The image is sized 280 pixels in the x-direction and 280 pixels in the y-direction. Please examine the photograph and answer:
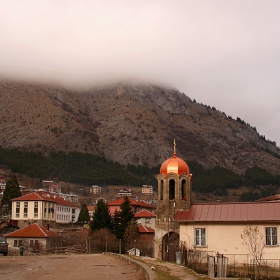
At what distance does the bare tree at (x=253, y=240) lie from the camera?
123 ft

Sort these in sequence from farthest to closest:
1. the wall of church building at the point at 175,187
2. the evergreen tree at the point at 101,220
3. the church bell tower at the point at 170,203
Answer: the evergreen tree at the point at 101,220, the wall of church building at the point at 175,187, the church bell tower at the point at 170,203

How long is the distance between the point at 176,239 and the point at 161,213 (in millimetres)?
2779

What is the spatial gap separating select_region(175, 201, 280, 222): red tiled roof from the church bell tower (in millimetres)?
3336

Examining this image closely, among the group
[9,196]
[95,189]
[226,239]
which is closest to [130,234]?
[226,239]

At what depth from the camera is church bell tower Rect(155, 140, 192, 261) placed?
1837 inches

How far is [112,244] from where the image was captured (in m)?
65.4

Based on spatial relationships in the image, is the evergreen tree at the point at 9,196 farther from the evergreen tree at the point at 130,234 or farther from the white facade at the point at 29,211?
the evergreen tree at the point at 130,234

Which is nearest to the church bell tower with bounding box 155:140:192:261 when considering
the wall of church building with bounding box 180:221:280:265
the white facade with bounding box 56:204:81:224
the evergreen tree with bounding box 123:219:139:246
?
the wall of church building with bounding box 180:221:280:265

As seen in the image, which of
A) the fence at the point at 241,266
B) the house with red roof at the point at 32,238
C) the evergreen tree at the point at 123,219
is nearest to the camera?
the fence at the point at 241,266

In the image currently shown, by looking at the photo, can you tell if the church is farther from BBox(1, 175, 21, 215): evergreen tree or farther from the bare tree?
BBox(1, 175, 21, 215): evergreen tree

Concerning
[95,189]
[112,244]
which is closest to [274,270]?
[112,244]

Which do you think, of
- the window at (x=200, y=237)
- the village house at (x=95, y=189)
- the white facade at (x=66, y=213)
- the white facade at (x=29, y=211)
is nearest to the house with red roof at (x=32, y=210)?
the white facade at (x=29, y=211)

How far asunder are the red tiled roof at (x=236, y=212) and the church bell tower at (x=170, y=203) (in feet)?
10.9

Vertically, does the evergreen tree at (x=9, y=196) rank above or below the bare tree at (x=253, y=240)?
above
